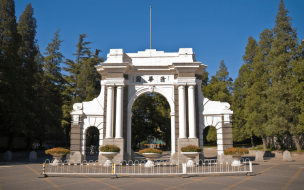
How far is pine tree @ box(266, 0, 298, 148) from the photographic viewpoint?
793 inches

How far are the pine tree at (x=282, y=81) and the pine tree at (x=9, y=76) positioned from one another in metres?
20.6

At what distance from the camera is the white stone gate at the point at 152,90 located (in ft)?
53.8

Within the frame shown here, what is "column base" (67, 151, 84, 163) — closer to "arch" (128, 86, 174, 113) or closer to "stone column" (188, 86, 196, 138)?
"arch" (128, 86, 174, 113)

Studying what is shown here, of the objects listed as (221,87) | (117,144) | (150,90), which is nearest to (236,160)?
(150,90)

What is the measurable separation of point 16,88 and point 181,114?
13.2 metres

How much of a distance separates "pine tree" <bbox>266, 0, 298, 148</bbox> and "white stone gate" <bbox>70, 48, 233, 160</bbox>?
248 inches

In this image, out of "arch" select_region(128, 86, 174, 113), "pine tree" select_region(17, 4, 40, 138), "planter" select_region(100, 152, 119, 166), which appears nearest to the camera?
"planter" select_region(100, 152, 119, 166)

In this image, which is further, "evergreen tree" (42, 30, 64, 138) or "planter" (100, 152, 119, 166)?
"evergreen tree" (42, 30, 64, 138)

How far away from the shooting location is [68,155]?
1659 centimetres

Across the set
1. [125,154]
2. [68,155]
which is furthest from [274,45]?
[68,155]

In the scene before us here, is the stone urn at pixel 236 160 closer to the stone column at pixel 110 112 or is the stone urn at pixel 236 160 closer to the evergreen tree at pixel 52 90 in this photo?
the stone column at pixel 110 112

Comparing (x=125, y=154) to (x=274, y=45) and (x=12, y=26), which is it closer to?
(x=12, y=26)

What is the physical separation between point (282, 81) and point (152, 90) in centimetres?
1192

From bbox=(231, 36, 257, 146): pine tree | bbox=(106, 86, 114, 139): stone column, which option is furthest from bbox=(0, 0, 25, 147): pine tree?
bbox=(231, 36, 257, 146): pine tree
